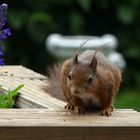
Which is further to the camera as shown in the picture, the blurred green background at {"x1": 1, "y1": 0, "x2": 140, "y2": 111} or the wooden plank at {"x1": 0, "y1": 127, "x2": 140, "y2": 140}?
the blurred green background at {"x1": 1, "y1": 0, "x2": 140, "y2": 111}

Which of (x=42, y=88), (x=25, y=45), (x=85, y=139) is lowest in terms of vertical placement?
(x=25, y=45)

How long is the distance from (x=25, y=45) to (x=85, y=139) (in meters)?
6.63

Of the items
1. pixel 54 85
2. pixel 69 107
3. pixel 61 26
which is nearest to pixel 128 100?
pixel 61 26

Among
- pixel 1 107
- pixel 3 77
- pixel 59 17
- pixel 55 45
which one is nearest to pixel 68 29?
pixel 59 17

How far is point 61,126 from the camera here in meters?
2.88

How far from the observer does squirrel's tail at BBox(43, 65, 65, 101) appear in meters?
3.99

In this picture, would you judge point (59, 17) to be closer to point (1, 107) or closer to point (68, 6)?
point (68, 6)

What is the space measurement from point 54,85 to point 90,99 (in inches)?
28.0

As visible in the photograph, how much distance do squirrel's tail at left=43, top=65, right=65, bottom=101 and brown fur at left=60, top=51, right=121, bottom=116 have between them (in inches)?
21.0

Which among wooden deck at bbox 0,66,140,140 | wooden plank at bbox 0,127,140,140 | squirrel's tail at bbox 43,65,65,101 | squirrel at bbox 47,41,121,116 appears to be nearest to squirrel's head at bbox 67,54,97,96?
squirrel at bbox 47,41,121,116

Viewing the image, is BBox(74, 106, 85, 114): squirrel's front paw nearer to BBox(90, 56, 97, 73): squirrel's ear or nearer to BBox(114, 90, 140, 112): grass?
BBox(90, 56, 97, 73): squirrel's ear

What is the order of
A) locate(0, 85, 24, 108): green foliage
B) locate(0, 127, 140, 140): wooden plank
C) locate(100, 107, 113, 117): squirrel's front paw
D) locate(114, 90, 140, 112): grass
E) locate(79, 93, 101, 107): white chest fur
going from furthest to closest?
locate(114, 90, 140, 112): grass
locate(0, 85, 24, 108): green foliage
locate(79, 93, 101, 107): white chest fur
locate(100, 107, 113, 117): squirrel's front paw
locate(0, 127, 140, 140): wooden plank

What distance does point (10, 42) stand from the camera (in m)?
9.46

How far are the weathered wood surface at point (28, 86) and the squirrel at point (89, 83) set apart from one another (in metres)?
0.21
